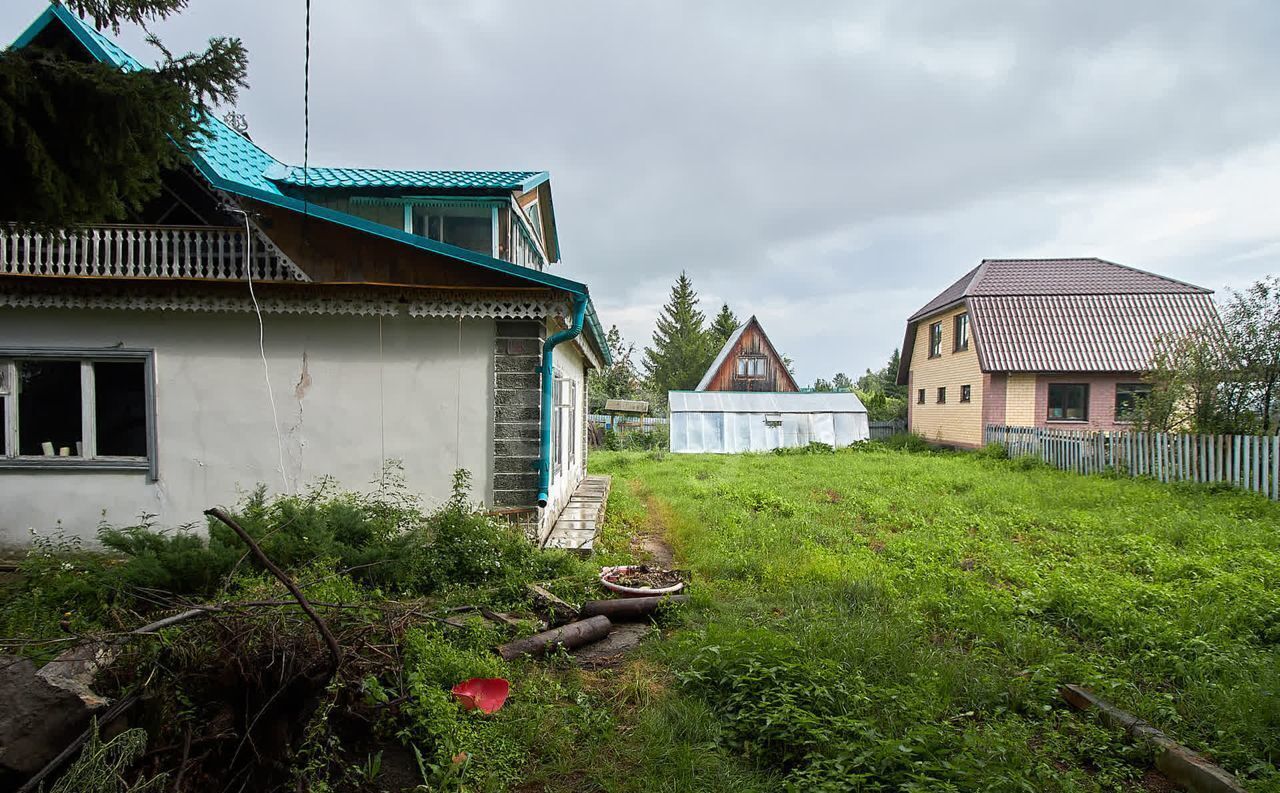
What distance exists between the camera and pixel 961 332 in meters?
21.4

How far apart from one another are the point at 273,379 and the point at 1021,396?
20208mm

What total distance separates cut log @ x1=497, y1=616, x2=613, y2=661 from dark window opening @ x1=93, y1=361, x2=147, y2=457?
5.22 m

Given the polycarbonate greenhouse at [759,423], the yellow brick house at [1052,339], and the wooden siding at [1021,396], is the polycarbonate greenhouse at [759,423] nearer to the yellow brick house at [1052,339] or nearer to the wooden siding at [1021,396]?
the yellow brick house at [1052,339]

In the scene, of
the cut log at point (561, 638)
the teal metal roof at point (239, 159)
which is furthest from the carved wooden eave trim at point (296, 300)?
the cut log at point (561, 638)

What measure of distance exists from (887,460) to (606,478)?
861 centimetres

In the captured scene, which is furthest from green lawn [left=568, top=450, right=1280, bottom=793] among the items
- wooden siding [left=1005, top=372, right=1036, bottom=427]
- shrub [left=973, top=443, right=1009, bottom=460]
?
wooden siding [left=1005, top=372, right=1036, bottom=427]

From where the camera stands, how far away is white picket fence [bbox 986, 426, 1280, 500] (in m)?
9.74

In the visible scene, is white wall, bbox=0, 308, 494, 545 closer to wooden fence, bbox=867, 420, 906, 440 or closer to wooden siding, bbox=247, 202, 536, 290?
wooden siding, bbox=247, 202, 536, 290

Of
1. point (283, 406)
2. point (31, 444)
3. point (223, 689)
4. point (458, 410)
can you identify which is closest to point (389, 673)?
point (223, 689)

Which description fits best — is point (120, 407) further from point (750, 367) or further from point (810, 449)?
point (750, 367)

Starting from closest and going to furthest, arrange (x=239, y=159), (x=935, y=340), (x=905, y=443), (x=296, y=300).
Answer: (x=296, y=300) → (x=239, y=159) → (x=905, y=443) → (x=935, y=340)

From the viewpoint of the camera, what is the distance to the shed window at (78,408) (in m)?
6.52

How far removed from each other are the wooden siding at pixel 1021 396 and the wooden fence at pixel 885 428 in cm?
662

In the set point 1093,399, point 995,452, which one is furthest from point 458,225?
point 1093,399
